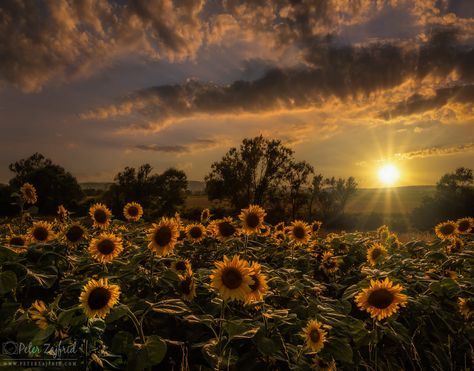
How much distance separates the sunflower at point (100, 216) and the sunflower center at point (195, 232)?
1.59 meters

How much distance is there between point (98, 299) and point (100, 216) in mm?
4000

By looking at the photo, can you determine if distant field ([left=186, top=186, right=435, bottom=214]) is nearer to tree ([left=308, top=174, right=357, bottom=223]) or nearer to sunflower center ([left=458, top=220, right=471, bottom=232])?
tree ([left=308, top=174, right=357, bottom=223])

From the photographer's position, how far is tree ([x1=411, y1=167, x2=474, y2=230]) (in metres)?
50.3

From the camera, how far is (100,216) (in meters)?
6.65

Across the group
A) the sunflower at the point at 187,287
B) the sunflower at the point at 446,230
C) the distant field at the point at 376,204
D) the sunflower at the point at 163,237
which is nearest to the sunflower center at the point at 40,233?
the sunflower at the point at 163,237

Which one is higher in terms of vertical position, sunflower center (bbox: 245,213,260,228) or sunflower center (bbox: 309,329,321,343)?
sunflower center (bbox: 245,213,260,228)

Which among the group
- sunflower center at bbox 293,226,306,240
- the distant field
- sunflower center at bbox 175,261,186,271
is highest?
sunflower center at bbox 293,226,306,240

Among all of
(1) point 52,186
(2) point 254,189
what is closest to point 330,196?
(2) point 254,189

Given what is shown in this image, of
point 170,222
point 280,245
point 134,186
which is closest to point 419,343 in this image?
point 280,245

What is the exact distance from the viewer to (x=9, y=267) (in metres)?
3.37

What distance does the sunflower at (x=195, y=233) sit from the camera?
6191 mm

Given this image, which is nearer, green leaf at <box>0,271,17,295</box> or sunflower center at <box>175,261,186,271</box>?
green leaf at <box>0,271,17,295</box>

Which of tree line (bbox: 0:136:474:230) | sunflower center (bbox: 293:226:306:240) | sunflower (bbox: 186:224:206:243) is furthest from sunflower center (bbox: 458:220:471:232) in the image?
tree line (bbox: 0:136:474:230)

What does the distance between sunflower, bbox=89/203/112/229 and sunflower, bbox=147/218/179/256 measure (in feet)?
7.46
